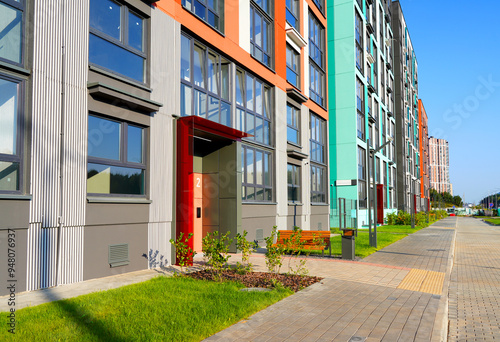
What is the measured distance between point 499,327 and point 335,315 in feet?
7.87

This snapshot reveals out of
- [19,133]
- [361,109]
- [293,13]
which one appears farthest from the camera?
[361,109]

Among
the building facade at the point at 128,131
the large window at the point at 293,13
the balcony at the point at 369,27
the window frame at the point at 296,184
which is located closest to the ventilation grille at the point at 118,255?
the building facade at the point at 128,131

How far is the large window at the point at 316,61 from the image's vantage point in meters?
24.1

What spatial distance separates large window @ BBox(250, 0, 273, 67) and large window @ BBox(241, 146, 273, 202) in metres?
4.08

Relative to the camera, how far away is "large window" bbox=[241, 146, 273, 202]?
52.0ft

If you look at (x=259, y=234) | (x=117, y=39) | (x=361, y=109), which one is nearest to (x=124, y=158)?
(x=117, y=39)

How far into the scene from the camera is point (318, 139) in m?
24.7

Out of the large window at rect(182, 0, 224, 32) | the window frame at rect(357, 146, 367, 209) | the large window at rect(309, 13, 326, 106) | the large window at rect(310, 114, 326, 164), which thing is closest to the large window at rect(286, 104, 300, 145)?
the large window at rect(310, 114, 326, 164)

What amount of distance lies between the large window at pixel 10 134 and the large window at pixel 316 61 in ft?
58.9

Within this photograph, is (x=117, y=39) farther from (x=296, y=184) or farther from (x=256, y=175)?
(x=296, y=184)

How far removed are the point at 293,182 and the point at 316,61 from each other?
27.8ft

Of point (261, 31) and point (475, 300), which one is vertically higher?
point (261, 31)

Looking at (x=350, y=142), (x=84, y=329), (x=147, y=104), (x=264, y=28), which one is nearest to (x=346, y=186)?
(x=350, y=142)

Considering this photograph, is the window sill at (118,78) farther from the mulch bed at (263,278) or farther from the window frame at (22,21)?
the mulch bed at (263,278)
